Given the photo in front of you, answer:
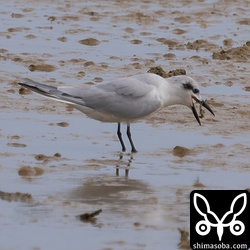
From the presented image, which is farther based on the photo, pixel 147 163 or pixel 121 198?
pixel 147 163

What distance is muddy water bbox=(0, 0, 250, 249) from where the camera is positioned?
7.93 m

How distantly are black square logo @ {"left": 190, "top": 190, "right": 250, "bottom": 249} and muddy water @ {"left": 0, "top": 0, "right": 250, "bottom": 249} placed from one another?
0.16 metres

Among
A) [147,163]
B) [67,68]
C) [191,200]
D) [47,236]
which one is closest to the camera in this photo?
[47,236]

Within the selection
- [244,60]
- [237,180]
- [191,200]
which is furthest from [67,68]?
[191,200]

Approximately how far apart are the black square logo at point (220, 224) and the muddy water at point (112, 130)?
0.54ft

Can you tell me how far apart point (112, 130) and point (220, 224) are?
151 inches

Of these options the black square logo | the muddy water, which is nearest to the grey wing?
the muddy water

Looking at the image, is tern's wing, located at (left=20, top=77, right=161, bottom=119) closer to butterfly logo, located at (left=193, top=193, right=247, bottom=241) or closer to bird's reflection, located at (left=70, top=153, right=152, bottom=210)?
bird's reflection, located at (left=70, top=153, right=152, bottom=210)

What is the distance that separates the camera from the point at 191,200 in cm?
826

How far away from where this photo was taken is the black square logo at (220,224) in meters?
7.32

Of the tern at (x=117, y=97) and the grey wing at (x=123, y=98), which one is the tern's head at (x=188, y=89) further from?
the grey wing at (x=123, y=98)

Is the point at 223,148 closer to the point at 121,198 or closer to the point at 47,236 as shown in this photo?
the point at 121,198

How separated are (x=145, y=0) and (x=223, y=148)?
329 inches

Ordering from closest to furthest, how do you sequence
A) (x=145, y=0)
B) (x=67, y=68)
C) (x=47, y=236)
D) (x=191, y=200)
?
(x=47, y=236), (x=191, y=200), (x=67, y=68), (x=145, y=0)
